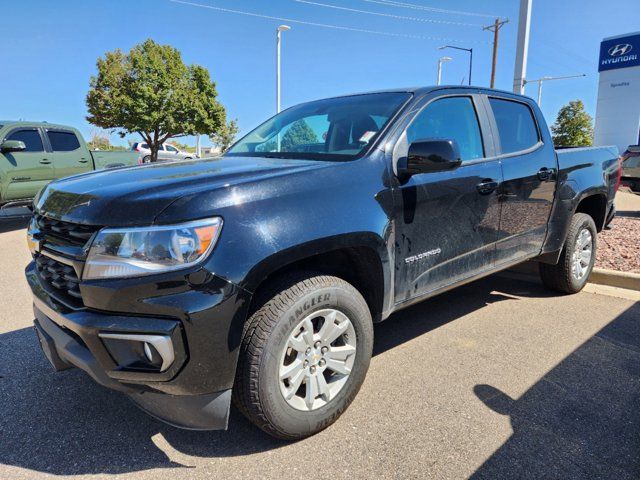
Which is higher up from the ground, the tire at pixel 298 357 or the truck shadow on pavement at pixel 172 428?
the tire at pixel 298 357

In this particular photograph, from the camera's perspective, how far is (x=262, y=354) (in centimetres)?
208

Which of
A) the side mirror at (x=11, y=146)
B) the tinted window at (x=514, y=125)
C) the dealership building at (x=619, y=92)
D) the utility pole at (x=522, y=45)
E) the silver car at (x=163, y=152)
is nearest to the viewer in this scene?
the tinted window at (x=514, y=125)

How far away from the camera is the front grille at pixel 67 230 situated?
2.05 m

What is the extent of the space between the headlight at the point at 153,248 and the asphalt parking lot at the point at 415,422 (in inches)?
39.6

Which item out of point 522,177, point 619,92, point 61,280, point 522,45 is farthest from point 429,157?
point 619,92

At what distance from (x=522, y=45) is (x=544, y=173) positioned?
31.1ft

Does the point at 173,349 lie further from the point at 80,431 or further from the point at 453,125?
the point at 453,125

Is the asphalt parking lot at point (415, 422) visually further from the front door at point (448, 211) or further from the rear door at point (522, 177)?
the rear door at point (522, 177)

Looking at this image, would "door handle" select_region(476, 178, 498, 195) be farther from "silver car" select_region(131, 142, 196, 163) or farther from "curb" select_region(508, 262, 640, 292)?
"silver car" select_region(131, 142, 196, 163)

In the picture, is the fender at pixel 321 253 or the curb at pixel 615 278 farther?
the curb at pixel 615 278

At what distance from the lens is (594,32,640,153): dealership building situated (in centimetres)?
3153

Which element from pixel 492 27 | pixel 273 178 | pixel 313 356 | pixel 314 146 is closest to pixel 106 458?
pixel 313 356

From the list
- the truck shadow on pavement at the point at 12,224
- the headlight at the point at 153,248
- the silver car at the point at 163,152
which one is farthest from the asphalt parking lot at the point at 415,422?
the silver car at the point at 163,152

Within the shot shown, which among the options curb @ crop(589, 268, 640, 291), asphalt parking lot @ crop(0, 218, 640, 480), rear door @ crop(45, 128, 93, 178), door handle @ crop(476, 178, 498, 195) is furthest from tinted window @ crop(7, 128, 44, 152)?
curb @ crop(589, 268, 640, 291)
